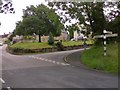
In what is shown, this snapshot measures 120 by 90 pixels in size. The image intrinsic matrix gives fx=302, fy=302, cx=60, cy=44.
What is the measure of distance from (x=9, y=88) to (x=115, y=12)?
23.0 meters

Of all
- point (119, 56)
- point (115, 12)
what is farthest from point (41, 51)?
point (119, 56)

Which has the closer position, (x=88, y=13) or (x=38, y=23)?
(x=88, y=13)

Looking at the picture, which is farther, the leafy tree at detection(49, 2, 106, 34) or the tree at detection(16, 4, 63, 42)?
the tree at detection(16, 4, 63, 42)

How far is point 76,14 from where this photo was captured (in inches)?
1407

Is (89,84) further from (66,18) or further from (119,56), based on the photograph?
(66,18)

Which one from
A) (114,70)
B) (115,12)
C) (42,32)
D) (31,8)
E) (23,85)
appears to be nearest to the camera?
(23,85)

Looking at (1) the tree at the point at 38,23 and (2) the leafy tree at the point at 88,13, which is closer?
(2) the leafy tree at the point at 88,13

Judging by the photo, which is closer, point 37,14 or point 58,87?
point 58,87

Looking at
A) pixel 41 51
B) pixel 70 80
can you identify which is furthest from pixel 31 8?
pixel 70 80

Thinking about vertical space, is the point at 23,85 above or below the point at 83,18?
below

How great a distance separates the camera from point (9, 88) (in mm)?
14031

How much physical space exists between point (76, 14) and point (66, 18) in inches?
91.4

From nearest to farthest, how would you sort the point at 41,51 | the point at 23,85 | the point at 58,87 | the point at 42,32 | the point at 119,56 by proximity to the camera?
the point at 58,87, the point at 23,85, the point at 119,56, the point at 41,51, the point at 42,32

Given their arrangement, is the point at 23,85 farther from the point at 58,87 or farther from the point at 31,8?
the point at 31,8
